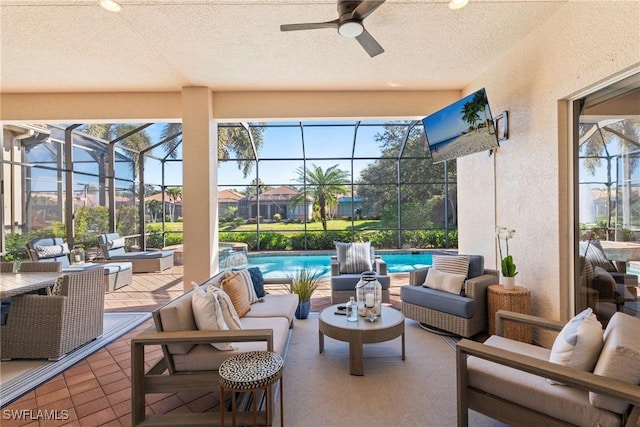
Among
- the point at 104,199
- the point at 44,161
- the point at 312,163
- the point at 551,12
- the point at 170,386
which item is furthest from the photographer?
the point at 312,163

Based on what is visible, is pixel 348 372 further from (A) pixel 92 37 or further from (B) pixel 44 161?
(B) pixel 44 161

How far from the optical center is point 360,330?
2.57m

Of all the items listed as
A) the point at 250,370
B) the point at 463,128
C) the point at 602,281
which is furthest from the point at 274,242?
the point at 602,281

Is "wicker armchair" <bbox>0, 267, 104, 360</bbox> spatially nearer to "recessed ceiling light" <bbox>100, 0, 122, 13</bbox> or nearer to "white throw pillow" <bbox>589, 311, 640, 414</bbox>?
"recessed ceiling light" <bbox>100, 0, 122, 13</bbox>

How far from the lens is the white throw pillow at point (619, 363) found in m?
1.40

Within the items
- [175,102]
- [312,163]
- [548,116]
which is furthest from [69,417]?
[312,163]

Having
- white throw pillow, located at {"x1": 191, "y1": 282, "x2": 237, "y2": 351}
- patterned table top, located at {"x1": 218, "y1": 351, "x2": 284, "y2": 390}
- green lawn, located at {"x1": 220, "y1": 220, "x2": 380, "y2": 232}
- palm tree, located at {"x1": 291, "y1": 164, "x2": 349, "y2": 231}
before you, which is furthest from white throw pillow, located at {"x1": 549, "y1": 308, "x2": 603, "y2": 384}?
palm tree, located at {"x1": 291, "y1": 164, "x2": 349, "y2": 231}

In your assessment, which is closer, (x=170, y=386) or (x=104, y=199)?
(x=170, y=386)

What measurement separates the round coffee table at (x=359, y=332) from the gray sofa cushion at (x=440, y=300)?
76 cm

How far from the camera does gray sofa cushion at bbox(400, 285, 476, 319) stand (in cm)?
311

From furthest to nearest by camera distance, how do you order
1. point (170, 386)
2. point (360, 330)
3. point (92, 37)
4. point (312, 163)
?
1. point (312, 163)
2. point (92, 37)
3. point (360, 330)
4. point (170, 386)

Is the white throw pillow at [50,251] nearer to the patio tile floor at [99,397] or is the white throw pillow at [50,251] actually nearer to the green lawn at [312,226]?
the patio tile floor at [99,397]

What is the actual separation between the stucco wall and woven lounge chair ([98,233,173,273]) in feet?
23.5

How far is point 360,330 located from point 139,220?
866cm
